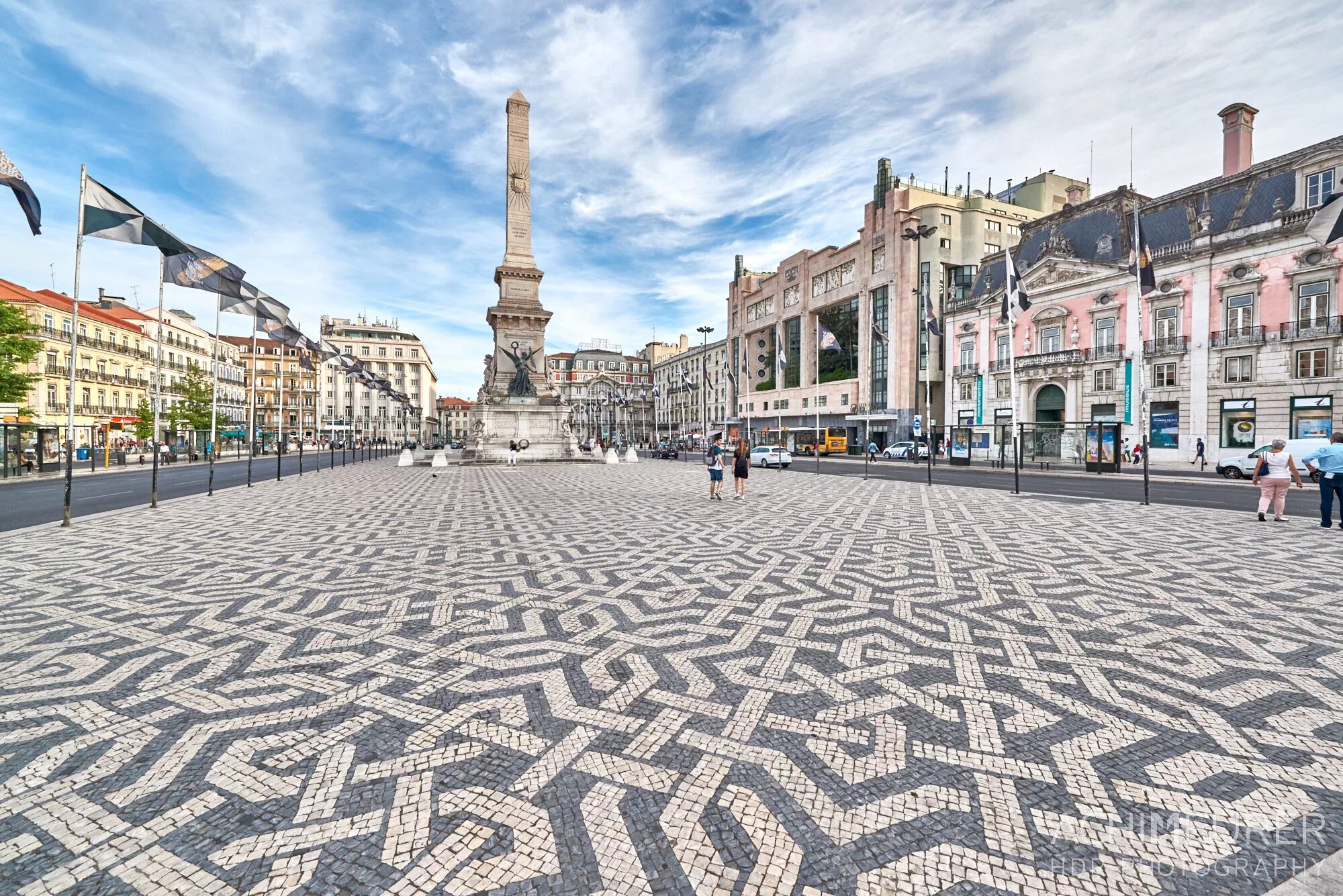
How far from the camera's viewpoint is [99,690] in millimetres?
3959

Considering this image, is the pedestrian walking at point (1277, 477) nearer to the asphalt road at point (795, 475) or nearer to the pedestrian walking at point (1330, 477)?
the pedestrian walking at point (1330, 477)

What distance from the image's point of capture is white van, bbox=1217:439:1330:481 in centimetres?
2384

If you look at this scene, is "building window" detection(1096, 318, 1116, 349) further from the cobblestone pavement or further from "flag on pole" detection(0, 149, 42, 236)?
"flag on pole" detection(0, 149, 42, 236)

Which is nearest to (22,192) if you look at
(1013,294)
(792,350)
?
(1013,294)

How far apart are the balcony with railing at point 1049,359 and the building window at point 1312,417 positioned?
11716 millimetres

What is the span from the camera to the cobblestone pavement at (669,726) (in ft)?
7.82

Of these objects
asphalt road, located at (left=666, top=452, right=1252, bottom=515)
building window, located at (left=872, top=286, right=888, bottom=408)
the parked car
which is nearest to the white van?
asphalt road, located at (left=666, top=452, right=1252, bottom=515)

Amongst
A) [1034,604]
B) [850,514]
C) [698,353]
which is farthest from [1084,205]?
[698,353]

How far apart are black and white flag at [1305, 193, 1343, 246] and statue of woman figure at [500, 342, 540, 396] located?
3305 cm

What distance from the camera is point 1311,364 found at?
3006 cm

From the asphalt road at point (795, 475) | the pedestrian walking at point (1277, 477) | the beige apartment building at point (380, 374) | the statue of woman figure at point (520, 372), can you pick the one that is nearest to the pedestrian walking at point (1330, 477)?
the pedestrian walking at point (1277, 477)

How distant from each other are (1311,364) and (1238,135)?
1763 centimetres

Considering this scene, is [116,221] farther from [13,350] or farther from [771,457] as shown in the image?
[771,457]

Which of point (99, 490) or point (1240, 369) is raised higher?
point (1240, 369)
